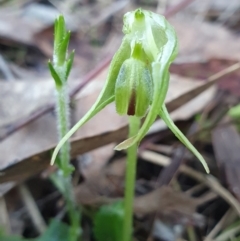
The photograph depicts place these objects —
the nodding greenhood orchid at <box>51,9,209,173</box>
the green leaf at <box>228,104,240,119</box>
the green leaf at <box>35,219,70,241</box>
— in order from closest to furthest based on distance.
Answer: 1. the nodding greenhood orchid at <box>51,9,209,173</box>
2. the green leaf at <box>35,219,70,241</box>
3. the green leaf at <box>228,104,240,119</box>

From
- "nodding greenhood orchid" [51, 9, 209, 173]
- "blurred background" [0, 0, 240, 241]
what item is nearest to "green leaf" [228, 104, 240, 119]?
"blurred background" [0, 0, 240, 241]

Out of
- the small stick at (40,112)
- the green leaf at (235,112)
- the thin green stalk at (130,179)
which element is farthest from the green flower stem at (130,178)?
the green leaf at (235,112)

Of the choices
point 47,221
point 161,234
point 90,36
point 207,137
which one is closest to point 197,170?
point 207,137

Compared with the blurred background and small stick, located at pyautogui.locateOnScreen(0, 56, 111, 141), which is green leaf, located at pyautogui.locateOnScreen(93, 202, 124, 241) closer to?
the blurred background

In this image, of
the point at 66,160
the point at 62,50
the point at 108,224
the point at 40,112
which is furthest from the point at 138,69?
the point at 40,112

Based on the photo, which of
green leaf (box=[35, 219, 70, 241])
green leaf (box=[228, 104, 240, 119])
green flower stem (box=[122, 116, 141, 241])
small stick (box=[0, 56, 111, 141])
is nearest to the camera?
green flower stem (box=[122, 116, 141, 241])

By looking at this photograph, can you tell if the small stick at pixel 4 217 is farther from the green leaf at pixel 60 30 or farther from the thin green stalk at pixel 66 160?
the green leaf at pixel 60 30
